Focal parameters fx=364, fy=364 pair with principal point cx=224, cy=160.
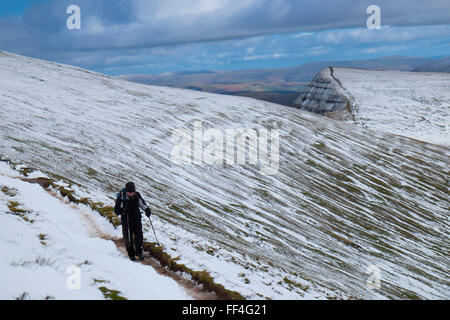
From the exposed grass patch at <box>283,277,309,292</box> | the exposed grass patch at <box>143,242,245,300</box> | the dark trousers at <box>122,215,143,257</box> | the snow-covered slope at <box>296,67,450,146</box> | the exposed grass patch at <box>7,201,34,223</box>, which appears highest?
the snow-covered slope at <box>296,67,450,146</box>

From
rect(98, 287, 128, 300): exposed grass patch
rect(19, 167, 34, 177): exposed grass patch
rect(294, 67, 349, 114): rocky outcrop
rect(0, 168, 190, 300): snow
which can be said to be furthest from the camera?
rect(294, 67, 349, 114): rocky outcrop

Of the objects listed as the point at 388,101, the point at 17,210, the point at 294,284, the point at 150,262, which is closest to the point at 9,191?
the point at 17,210

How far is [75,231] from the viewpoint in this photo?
19.2 m

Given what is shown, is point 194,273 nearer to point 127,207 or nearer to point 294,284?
point 127,207

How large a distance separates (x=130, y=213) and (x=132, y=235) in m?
1.12

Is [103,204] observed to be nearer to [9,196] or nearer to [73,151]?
[9,196]

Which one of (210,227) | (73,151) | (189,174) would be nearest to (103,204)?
(210,227)

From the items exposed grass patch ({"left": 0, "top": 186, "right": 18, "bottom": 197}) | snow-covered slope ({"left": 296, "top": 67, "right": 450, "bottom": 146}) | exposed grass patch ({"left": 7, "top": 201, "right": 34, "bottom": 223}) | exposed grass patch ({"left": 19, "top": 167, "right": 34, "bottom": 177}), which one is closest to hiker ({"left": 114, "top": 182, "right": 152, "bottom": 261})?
exposed grass patch ({"left": 7, "top": 201, "right": 34, "bottom": 223})

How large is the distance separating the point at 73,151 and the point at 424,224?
49874mm

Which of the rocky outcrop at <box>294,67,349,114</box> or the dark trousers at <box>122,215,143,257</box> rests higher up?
the rocky outcrop at <box>294,67,349,114</box>

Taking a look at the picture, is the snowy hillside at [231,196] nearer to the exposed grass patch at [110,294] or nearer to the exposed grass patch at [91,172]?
the exposed grass patch at [91,172]

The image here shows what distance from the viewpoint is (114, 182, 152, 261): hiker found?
54.6 ft

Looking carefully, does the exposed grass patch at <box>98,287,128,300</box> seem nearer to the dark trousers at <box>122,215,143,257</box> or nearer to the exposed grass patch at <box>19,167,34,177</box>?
the dark trousers at <box>122,215,143,257</box>

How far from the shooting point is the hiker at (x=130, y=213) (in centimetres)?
1666
